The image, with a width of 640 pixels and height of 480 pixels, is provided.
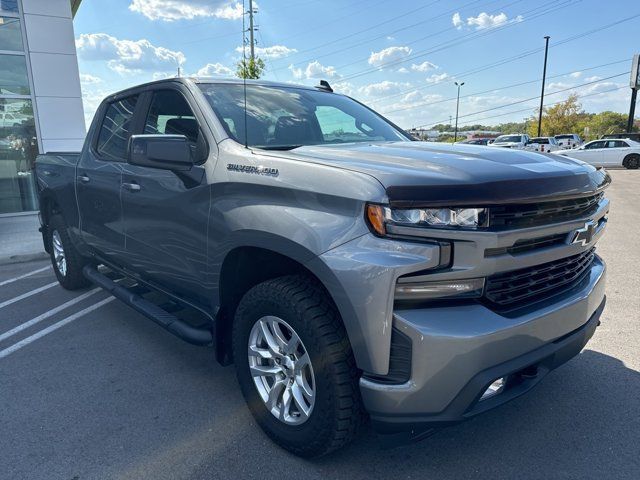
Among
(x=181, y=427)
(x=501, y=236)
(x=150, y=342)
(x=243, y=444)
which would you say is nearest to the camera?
(x=501, y=236)

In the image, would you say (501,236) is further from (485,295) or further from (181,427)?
(181,427)

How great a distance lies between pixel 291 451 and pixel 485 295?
124cm

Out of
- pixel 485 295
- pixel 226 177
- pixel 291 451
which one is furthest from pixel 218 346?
pixel 485 295

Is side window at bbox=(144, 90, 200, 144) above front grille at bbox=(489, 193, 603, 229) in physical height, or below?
above

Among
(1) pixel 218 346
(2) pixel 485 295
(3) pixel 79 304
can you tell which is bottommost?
(3) pixel 79 304

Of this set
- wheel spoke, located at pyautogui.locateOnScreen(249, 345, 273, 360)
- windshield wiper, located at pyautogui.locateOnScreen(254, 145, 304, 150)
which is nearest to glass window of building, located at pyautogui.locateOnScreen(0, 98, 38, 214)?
windshield wiper, located at pyautogui.locateOnScreen(254, 145, 304, 150)

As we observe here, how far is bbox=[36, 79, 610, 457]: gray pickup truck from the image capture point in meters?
1.87

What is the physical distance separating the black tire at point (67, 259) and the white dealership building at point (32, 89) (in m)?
6.60

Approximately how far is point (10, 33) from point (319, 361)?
1169cm

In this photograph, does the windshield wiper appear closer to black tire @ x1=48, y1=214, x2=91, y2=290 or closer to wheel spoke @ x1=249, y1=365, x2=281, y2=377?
wheel spoke @ x1=249, y1=365, x2=281, y2=377

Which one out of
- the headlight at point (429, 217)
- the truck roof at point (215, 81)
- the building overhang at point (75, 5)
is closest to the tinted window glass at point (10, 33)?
the building overhang at point (75, 5)

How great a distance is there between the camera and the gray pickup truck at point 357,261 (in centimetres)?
187

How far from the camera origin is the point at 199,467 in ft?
7.83

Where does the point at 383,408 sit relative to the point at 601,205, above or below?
below
